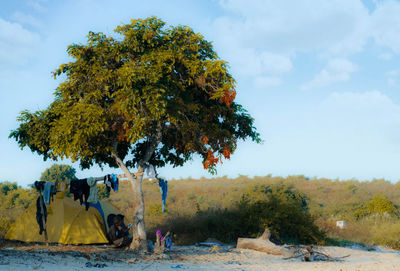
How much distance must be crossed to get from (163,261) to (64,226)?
17.5ft

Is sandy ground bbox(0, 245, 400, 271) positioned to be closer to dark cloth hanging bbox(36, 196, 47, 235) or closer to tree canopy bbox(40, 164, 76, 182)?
dark cloth hanging bbox(36, 196, 47, 235)

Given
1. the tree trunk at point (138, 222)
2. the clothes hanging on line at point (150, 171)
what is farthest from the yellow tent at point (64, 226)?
the clothes hanging on line at point (150, 171)

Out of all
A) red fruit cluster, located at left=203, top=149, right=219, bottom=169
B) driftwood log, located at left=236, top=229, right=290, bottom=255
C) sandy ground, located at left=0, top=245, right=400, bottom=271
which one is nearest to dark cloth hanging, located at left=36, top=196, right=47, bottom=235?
sandy ground, located at left=0, top=245, right=400, bottom=271

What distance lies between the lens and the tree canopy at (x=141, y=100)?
12359 mm

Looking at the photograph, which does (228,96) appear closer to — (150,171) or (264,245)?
(150,171)

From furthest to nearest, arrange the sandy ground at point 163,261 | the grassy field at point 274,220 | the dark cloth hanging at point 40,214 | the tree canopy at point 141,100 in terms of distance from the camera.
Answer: the grassy field at point 274,220, the dark cloth hanging at point 40,214, the tree canopy at point 141,100, the sandy ground at point 163,261

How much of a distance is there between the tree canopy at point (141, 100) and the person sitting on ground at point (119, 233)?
269 centimetres

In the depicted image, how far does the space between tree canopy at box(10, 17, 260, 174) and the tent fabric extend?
225cm

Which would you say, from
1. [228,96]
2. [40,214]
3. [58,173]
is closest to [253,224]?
[228,96]

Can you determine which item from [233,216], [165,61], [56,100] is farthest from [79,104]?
[233,216]

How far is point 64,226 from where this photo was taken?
1553 centimetres

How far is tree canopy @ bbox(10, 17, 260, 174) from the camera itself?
12.4 meters

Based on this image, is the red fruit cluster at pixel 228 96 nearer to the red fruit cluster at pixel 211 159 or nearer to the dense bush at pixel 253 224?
the red fruit cluster at pixel 211 159

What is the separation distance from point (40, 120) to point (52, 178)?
27919mm
